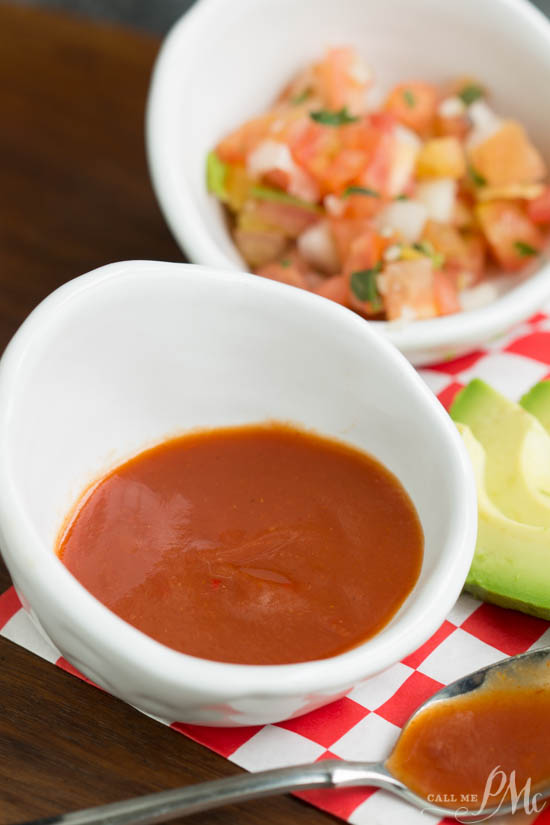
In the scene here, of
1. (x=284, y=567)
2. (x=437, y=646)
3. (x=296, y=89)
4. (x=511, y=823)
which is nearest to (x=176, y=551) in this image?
(x=284, y=567)

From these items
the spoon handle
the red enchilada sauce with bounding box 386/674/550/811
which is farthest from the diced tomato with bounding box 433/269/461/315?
the spoon handle

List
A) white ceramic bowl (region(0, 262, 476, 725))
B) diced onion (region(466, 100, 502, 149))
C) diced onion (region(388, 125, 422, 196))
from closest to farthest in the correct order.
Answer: white ceramic bowl (region(0, 262, 476, 725))
diced onion (region(388, 125, 422, 196))
diced onion (region(466, 100, 502, 149))

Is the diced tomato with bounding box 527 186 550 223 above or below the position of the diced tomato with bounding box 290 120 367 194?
above

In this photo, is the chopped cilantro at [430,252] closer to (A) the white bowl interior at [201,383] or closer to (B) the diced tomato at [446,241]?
(B) the diced tomato at [446,241]

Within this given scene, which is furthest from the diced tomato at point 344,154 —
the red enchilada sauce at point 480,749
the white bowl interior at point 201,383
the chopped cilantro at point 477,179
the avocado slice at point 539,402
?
the red enchilada sauce at point 480,749

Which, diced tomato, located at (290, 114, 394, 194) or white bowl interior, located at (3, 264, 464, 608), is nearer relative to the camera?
white bowl interior, located at (3, 264, 464, 608)

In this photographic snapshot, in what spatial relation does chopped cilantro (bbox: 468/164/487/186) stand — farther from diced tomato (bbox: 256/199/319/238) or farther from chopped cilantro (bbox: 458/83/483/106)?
diced tomato (bbox: 256/199/319/238)

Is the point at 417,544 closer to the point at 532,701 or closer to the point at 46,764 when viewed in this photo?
the point at 532,701
